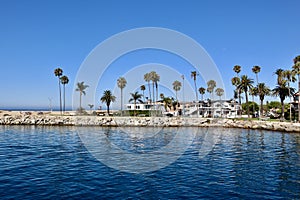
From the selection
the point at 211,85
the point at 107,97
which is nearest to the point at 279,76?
the point at 211,85

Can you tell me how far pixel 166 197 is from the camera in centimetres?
1452

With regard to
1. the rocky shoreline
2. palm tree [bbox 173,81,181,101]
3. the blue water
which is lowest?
the blue water

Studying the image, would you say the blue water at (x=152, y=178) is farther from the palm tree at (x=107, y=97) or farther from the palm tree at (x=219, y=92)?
the palm tree at (x=219, y=92)

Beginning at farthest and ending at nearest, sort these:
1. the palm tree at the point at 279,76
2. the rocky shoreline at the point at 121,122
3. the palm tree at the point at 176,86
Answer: the palm tree at the point at 176,86 < the palm tree at the point at 279,76 < the rocky shoreline at the point at 121,122

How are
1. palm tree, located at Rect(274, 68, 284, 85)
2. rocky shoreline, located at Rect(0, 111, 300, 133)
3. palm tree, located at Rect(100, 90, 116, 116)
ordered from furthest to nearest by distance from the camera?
palm tree, located at Rect(100, 90, 116, 116), palm tree, located at Rect(274, 68, 284, 85), rocky shoreline, located at Rect(0, 111, 300, 133)

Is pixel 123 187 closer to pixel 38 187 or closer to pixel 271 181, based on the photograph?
pixel 38 187

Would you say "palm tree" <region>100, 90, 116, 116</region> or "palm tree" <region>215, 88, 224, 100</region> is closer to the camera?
"palm tree" <region>100, 90, 116, 116</region>

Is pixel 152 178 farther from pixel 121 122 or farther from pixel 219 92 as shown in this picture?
pixel 219 92

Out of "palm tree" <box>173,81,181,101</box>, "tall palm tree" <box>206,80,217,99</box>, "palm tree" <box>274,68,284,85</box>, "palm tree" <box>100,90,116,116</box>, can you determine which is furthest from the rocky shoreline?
"palm tree" <box>173,81,181,101</box>

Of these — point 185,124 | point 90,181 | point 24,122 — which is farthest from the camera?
point 185,124

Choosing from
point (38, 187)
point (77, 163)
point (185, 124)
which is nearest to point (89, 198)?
point (38, 187)

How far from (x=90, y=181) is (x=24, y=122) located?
61.6 m

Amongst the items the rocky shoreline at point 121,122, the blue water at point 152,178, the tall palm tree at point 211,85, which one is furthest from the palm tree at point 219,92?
the blue water at point 152,178

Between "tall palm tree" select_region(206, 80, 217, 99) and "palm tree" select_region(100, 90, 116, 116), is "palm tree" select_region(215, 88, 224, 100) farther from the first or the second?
"palm tree" select_region(100, 90, 116, 116)
